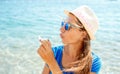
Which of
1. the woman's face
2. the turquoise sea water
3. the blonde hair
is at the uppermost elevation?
the woman's face

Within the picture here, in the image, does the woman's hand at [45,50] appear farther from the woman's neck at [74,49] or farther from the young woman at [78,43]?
the woman's neck at [74,49]

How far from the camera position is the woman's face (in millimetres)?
2375

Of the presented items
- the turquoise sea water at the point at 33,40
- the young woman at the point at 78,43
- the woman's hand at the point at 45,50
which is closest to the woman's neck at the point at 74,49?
the young woman at the point at 78,43

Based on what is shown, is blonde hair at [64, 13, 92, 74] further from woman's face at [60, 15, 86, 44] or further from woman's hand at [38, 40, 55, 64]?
woman's hand at [38, 40, 55, 64]

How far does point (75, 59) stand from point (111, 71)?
3.31 metres

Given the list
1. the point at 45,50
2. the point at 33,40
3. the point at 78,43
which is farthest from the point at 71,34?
the point at 33,40

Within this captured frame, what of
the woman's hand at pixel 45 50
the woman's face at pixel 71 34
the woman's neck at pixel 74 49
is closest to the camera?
the woman's hand at pixel 45 50

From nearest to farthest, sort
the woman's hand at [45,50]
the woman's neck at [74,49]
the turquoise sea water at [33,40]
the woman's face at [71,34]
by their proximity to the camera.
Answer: the woman's hand at [45,50]
the woman's face at [71,34]
the woman's neck at [74,49]
the turquoise sea water at [33,40]

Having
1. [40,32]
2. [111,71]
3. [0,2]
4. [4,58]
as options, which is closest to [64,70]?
[111,71]

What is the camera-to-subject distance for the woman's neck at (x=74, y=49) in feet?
8.44

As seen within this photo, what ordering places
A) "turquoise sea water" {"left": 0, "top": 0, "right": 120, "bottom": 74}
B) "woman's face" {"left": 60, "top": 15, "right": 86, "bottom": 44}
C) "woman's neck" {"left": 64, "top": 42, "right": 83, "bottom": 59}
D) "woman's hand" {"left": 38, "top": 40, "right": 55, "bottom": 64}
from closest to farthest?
"woman's hand" {"left": 38, "top": 40, "right": 55, "bottom": 64} < "woman's face" {"left": 60, "top": 15, "right": 86, "bottom": 44} < "woman's neck" {"left": 64, "top": 42, "right": 83, "bottom": 59} < "turquoise sea water" {"left": 0, "top": 0, "right": 120, "bottom": 74}

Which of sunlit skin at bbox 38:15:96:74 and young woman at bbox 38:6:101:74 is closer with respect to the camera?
sunlit skin at bbox 38:15:96:74

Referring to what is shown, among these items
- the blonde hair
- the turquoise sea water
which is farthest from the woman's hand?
the turquoise sea water

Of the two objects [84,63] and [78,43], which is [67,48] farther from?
[84,63]
